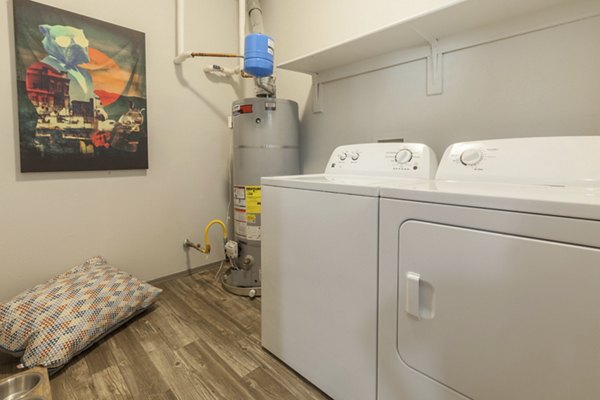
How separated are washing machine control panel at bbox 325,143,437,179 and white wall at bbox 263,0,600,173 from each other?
235 mm

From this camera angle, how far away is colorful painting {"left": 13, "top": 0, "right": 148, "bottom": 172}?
5.01ft

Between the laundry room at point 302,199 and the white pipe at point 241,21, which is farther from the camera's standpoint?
the white pipe at point 241,21

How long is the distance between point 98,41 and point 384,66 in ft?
5.47

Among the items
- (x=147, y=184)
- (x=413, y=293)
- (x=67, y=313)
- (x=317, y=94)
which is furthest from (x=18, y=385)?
(x=317, y=94)

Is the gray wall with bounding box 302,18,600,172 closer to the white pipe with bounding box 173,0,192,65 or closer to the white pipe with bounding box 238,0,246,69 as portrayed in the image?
the white pipe with bounding box 238,0,246,69

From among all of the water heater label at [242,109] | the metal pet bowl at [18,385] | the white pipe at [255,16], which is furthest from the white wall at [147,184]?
the metal pet bowl at [18,385]

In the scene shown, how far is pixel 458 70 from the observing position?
135 centimetres

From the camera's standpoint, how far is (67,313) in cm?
133

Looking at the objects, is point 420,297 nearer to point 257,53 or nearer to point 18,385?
point 18,385

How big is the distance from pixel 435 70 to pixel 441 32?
0.53 ft

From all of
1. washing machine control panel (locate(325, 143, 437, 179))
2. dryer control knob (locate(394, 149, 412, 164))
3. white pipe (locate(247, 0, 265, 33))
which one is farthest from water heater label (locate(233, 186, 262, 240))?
white pipe (locate(247, 0, 265, 33))

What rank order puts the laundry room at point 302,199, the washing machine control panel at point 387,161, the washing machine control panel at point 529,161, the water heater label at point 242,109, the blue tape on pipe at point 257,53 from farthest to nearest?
the water heater label at point 242,109 < the blue tape on pipe at point 257,53 < the washing machine control panel at point 387,161 < the washing machine control panel at point 529,161 < the laundry room at point 302,199

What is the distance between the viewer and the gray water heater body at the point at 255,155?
190cm

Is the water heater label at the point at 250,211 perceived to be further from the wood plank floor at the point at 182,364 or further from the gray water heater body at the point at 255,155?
the wood plank floor at the point at 182,364
